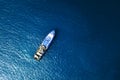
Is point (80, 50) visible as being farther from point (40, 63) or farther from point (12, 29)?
point (12, 29)

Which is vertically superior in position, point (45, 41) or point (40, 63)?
point (45, 41)

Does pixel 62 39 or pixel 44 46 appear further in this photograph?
pixel 62 39

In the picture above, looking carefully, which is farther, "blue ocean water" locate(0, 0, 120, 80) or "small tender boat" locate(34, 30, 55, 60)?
"blue ocean water" locate(0, 0, 120, 80)

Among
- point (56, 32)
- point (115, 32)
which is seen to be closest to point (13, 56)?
point (56, 32)

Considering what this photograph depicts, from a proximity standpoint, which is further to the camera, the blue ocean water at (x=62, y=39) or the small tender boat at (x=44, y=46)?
the blue ocean water at (x=62, y=39)
